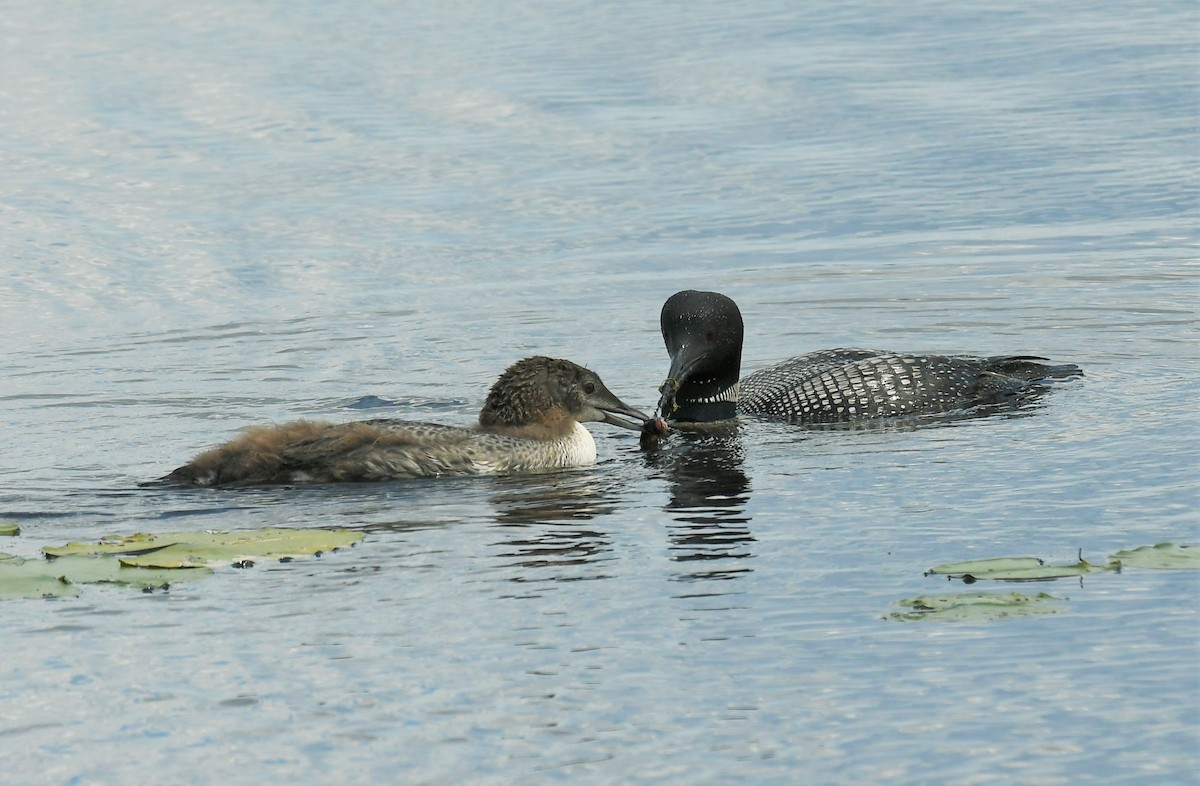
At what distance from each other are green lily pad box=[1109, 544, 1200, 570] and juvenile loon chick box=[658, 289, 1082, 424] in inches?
140

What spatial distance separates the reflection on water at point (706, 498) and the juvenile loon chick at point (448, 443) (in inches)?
15.7

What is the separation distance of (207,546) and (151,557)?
0.82 feet

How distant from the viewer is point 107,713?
598 cm

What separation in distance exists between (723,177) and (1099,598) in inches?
450

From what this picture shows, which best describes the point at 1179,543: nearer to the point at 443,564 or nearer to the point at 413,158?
the point at 443,564

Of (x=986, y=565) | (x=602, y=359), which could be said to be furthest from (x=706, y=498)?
(x=602, y=359)

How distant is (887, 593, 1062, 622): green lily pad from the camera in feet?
21.5

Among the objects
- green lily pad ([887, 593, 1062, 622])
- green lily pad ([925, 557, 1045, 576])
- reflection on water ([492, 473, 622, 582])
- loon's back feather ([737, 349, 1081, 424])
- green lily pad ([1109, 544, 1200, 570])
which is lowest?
green lily pad ([887, 593, 1062, 622])

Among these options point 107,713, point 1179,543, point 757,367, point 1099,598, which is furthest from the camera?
point 757,367

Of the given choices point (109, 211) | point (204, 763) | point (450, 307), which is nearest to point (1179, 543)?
point (204, 763)

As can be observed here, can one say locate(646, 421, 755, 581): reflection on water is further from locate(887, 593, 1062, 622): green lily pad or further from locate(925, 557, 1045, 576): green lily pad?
locate(887, 593, 1062, 622): green lily pad

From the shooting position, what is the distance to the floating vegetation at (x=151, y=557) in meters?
7.26

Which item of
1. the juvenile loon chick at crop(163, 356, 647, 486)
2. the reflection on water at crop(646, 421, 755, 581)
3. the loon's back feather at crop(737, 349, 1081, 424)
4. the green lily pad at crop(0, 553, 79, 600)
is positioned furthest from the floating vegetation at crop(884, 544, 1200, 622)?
the loon's back feather at crop(737, 349, 1081, 424)

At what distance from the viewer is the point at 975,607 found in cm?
663
